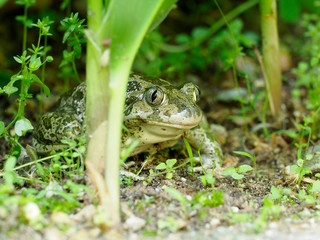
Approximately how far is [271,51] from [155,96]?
49.2 inches

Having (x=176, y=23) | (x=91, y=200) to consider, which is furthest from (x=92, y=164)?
(x=176, y=23)

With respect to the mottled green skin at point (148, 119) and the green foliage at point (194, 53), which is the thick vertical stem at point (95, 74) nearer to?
the mottled green skin at point (148, 119)

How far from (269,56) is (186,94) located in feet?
3.19

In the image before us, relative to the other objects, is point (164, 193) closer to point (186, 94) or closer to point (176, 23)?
point (186, 94)

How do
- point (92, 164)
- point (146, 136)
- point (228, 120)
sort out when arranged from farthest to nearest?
point (228, 120), point (146, 136), point (92, 164)

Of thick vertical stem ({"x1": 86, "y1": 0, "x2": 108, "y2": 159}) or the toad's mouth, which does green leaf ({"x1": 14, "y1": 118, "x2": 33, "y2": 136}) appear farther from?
the toad's mouth

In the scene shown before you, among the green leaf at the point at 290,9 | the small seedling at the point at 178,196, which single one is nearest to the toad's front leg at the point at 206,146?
the small seedling at the point at 178,196

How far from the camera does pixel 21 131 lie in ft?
→ 7.66

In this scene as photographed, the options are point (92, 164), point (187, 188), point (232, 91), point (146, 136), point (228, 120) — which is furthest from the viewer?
point (232, 91)

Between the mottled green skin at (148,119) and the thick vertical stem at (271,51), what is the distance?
788mm

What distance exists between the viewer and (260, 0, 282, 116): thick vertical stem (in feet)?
10.3

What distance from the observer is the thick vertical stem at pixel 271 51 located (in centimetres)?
313

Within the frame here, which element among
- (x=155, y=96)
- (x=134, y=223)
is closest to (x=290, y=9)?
(x=155, y=96)

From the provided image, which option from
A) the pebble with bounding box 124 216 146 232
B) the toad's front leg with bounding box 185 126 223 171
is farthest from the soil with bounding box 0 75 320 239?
the toad's front leg with bounding box 185 126 223 171
